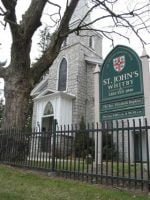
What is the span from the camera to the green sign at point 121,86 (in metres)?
7.73

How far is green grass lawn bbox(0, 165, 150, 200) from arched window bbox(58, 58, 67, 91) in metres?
12.7

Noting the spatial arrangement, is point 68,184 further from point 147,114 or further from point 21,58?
→ point 21,58

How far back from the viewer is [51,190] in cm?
575

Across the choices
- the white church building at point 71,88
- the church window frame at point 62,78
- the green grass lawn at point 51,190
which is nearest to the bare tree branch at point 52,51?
the white church building at point 71,88

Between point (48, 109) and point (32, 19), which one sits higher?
point (32, 19)

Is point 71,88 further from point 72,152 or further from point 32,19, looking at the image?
point 72,152

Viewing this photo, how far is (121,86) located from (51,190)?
398 centimetres

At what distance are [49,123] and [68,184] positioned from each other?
14.0 m

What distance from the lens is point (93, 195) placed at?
5188 mm

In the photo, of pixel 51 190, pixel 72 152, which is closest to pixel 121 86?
pixel 72 152

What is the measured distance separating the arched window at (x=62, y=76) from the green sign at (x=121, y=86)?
34.2 feet

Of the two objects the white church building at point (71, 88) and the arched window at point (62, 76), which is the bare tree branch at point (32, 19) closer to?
the white church building at point (71, 88)

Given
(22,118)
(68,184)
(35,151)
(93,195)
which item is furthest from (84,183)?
(22,118)

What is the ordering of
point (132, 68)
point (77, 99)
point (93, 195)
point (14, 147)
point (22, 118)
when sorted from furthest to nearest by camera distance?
point (77, 99)
point (22, 118)
point (14, 147)
point (132, 68)
point (93, 195)
